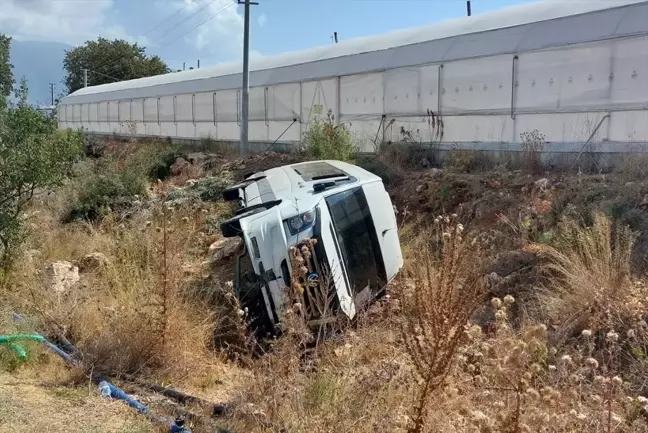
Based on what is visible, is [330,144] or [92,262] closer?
[92,262]

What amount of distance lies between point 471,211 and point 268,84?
504 inches

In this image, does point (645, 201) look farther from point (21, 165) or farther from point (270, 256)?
point (21, 165)

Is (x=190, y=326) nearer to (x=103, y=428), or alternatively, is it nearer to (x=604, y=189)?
(x=103, y=428)

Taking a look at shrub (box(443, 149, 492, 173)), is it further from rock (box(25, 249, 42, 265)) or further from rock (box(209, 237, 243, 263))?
rock (box(25, 249, 42, 265))

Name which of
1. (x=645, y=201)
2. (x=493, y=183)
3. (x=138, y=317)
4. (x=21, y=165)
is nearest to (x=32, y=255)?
(x=21, y=165)

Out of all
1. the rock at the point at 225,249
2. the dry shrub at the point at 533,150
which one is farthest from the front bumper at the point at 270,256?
the dry shrub at the point at 533,150

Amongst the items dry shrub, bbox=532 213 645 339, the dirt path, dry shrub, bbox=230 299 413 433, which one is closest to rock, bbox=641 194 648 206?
dry shrub, bbox=532 213 645 339

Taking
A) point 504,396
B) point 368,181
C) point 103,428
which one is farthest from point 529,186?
point 103,428

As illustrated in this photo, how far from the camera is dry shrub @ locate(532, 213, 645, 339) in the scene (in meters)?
5.44

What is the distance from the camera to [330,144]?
1381 cm

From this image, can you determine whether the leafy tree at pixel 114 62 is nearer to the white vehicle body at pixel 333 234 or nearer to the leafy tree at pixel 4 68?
the leafy tree at pixel 4 68

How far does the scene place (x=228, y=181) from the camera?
44.0ft

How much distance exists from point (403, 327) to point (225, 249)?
5942 mm

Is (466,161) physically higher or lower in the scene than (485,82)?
lower
